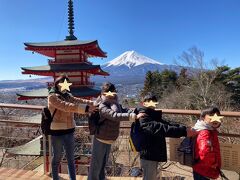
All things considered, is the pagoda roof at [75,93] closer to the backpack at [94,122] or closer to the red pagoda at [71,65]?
the red pagoda at [71,65]

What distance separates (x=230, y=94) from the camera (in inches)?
1103

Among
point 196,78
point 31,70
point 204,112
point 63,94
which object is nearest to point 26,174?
point 63,94

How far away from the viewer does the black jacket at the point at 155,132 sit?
8.70ft

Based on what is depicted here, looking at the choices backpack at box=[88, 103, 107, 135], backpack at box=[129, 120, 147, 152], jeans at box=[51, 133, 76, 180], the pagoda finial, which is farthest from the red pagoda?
backpack at box=[129, 120, 147, 152]

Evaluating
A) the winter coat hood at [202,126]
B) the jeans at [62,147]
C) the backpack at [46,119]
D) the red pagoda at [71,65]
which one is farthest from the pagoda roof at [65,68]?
the winter coat hood at [202,126]

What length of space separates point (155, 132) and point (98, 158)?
Result: 82 centimetres

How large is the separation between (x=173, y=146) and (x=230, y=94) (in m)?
26.6

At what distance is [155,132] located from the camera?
2.66 m

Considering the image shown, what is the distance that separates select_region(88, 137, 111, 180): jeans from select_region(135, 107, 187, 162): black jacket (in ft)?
1.54

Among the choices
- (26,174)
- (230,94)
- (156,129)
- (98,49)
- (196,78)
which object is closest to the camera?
(156,129)

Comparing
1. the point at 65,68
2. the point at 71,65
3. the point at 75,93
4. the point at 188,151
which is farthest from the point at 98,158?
the point at 71,65

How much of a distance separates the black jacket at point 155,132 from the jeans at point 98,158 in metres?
0.47

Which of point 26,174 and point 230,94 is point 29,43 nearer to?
point 26,174

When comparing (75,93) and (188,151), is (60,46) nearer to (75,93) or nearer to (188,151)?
(75,93)
